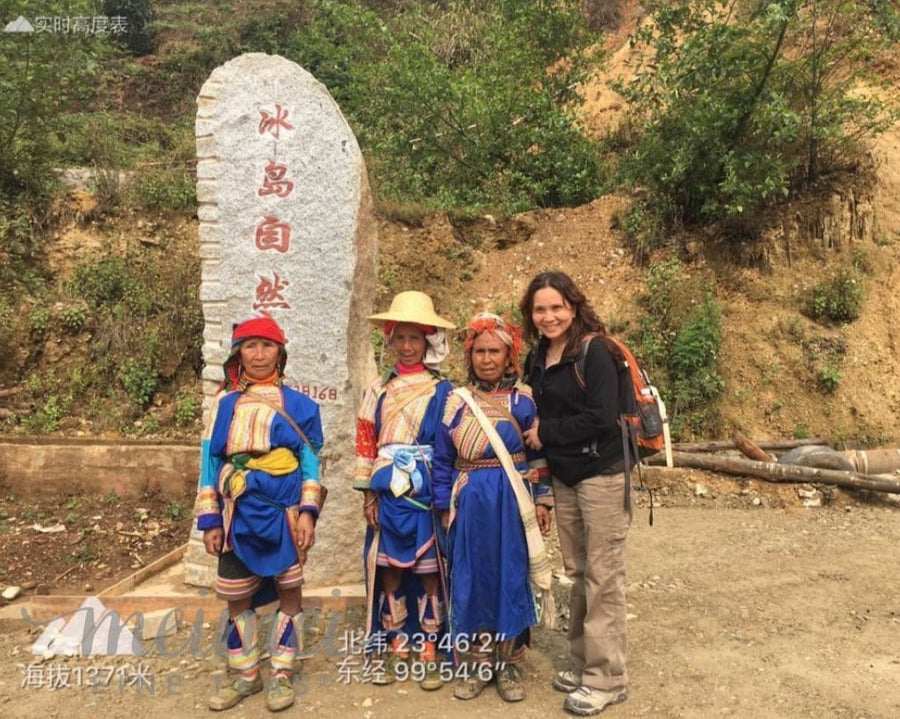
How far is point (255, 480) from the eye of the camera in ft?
8.71

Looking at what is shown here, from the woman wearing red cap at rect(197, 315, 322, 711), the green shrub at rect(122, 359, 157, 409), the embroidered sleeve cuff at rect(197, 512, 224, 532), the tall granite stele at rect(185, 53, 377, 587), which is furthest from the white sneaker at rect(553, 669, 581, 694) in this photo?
the green shrub at rect(122, 359, 157, 409)

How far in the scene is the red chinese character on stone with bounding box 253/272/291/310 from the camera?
12.8ft

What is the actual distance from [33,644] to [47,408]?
4.54 m

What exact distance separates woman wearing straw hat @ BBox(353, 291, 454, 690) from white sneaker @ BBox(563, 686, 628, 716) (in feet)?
1.86

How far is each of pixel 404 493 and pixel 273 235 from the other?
1.87 meters

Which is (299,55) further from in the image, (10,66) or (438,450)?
(438,450)

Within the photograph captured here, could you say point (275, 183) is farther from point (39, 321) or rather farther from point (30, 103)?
point (30, 103)

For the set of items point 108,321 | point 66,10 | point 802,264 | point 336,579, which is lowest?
point 336,579

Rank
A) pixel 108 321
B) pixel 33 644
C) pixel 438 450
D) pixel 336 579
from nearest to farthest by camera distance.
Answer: pixel 438 450, pixel 33 644, pixel 336 579, pixel 108 321

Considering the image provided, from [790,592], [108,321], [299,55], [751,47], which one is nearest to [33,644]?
[790,592]

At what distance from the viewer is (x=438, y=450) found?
9.10 feet

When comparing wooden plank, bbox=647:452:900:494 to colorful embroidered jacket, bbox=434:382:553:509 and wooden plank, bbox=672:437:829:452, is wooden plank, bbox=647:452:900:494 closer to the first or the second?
wooden plank, bbox=672:437:829:452

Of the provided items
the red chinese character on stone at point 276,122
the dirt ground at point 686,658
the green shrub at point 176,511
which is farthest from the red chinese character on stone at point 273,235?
the green shrub at point 176,511

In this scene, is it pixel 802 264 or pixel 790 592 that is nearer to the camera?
pixel 790 592
